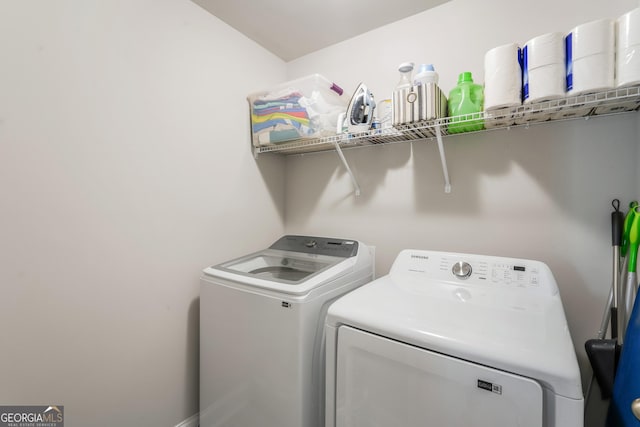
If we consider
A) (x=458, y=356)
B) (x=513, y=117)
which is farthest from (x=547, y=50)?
(x=458, y=356)

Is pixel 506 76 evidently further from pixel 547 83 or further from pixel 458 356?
pixel 458 356

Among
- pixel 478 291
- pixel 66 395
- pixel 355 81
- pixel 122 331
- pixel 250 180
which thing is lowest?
pixel 66 395

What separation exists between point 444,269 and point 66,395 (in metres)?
1.77

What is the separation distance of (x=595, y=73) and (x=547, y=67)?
14 centimetres

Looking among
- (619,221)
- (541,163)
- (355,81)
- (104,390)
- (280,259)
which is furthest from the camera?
(355,81)

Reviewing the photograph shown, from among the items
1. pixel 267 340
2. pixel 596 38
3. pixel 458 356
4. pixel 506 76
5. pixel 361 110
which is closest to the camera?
pixel 458 356

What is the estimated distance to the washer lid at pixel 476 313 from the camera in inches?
28.9

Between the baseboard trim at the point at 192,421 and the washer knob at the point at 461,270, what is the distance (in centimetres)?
168

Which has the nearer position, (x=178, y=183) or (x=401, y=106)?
(x=401, y=106)

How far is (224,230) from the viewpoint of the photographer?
177cm

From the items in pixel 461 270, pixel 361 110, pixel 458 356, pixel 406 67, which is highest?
pixel 406 67

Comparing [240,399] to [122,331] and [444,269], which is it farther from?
[444,269]

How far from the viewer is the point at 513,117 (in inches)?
50.0

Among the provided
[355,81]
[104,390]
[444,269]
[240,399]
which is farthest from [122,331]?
[355,81]
